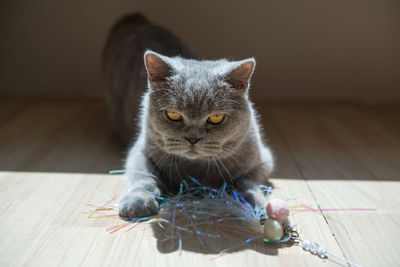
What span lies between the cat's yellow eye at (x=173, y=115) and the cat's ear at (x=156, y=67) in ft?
0.45

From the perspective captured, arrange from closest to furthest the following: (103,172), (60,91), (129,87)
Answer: (103,172) → (129,87) → (60,91)

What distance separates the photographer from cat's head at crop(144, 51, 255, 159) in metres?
1.46

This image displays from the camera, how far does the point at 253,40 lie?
270 cm

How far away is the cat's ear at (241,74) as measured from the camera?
1470mm

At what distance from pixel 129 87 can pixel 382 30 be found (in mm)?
1738

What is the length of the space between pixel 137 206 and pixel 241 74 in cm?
64

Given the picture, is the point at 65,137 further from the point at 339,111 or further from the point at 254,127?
the point at 339,111

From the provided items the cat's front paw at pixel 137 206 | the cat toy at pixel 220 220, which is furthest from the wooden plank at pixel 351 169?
the cat's front paw at pixel 137 206

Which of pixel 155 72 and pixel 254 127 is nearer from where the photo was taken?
pixel 155 72

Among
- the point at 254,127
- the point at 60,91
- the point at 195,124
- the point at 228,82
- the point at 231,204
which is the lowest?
the point at 60,91

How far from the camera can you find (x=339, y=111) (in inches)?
104

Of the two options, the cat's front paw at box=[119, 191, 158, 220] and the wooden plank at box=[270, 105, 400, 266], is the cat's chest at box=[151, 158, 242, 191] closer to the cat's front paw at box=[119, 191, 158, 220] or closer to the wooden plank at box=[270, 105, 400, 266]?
the cat's front paw at box=[119, 191, 158, 220]

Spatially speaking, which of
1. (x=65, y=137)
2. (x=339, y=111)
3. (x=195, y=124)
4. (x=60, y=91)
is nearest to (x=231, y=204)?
(x=195, y=124)

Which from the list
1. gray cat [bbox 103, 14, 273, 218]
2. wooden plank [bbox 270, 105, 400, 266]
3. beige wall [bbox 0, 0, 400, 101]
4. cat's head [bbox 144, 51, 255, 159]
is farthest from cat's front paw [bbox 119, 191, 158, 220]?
beige wall [bbox 0, 0, 400, 101]
